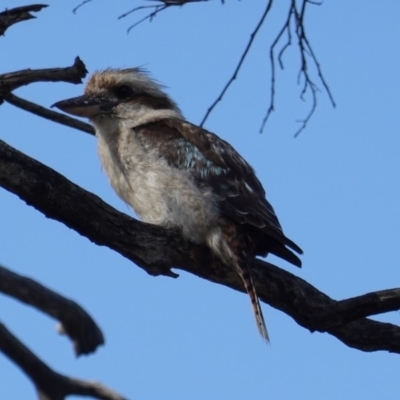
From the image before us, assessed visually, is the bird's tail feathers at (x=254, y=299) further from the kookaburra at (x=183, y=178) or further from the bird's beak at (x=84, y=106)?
the bird's beak at (x=84, y=106)

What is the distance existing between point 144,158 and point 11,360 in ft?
11.1

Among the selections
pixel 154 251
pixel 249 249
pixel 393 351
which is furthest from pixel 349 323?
pixel 154 251

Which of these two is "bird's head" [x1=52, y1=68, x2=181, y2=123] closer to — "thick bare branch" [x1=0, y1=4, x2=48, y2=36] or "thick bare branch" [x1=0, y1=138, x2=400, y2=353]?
"thick bare branch" [x1=0, y1=138, x2=400, y2=353]

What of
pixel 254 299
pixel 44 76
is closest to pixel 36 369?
pixel 44 76

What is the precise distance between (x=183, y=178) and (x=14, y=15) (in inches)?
50.7

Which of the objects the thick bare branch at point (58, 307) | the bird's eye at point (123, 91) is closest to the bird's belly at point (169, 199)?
the bird's eye at point (123, 91)

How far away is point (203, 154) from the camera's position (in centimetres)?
529

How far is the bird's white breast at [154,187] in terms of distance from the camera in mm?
4969

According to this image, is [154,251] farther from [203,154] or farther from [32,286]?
[32,286]

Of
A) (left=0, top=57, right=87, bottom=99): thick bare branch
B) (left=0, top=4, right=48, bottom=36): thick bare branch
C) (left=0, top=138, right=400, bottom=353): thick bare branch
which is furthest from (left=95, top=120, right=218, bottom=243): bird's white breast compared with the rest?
(left=0, top=4, right=48, bottom=36): thick bare branch

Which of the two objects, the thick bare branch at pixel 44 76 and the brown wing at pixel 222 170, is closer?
the thick bare branch at pixel 44 76

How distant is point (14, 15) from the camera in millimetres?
4227

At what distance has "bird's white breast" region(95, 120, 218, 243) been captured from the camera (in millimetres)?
4969

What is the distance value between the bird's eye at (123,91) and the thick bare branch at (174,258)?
1.26m
